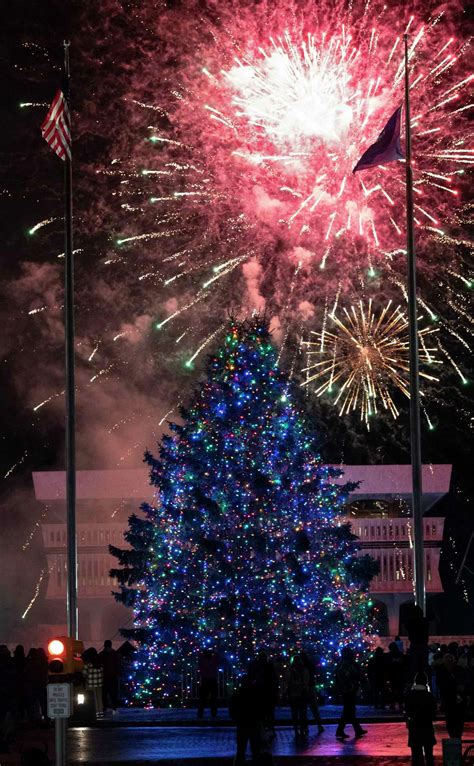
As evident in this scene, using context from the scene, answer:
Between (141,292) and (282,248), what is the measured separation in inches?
505

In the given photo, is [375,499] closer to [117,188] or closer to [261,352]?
[261,352]

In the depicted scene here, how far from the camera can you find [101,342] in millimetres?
61969

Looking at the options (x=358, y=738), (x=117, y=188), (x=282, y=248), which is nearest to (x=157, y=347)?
(x=117, y=188)

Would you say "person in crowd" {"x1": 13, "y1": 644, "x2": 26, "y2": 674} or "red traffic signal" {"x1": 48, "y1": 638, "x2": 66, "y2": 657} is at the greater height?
"person in crowd" {"x1": 13, "y1": 644, "x2": 26, "y2": 674}

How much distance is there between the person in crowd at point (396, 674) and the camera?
105 ft

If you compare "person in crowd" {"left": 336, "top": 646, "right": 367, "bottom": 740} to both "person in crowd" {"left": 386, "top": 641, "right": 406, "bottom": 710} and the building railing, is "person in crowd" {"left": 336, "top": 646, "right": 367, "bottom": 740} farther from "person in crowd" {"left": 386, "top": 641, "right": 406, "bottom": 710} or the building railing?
the building railing

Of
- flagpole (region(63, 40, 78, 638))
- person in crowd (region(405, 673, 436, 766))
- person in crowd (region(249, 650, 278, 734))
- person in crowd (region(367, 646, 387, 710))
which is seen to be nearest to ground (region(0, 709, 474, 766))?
person in crowd (region(249, 650, 278, 734))

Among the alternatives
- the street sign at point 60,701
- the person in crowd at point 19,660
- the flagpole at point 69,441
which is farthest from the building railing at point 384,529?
the street sign at point 60,701

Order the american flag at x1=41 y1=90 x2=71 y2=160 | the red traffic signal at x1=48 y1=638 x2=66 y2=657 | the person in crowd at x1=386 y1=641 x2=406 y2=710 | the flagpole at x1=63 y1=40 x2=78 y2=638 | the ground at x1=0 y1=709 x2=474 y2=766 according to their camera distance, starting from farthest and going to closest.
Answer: the person in crowd at x1=386 y1=641 x2=406 y2=710 → the american flag at x1=41 y1=90 x2=71 y2=160 → the flagpole at x1=63 y1=40 x2=78 y2=638 → the ground at x1=0 y1=709 x2=474 y2=766 → the red traffic signal at x1=48 y1=638 x2=66 y2=657

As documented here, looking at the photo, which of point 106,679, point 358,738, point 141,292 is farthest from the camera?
point 141,292

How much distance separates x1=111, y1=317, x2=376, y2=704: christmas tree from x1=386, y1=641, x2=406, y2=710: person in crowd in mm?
1839

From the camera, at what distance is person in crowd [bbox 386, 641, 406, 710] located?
32.0m

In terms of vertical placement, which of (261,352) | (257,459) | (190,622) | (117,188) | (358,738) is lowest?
(358,738)

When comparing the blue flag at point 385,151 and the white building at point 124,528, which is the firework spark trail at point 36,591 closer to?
the white building at point 124,528
